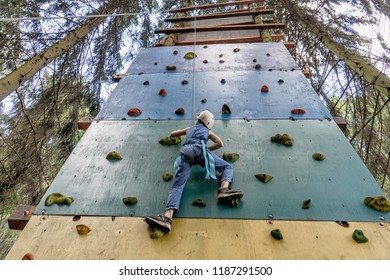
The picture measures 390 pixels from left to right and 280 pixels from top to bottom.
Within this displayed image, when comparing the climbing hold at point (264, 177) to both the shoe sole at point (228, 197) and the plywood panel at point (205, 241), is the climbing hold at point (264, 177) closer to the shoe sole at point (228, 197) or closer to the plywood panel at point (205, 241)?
the shoe sole at point (228, 197)

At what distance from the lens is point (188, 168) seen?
264cm

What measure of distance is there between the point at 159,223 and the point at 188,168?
60cm

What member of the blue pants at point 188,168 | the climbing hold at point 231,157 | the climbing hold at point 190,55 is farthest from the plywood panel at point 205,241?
the climbing hold at point 190,55

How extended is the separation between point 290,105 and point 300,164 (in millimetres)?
1038

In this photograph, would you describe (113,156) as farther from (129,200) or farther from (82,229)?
(82,229)

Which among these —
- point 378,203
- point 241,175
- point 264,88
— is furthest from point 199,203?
point 264,88

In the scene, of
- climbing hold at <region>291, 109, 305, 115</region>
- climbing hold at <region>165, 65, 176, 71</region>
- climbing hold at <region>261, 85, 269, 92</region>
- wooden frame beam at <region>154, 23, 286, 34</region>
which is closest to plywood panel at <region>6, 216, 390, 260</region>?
climbing hold at <region>291, 109, 305, 115</region>

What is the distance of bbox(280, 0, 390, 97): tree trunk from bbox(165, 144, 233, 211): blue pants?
6.06ft

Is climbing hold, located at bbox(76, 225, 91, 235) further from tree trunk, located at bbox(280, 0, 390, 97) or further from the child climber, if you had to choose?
tree trunk, located at bbox(280, 0, 390, 97)

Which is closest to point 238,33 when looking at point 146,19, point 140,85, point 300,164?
point 146,19

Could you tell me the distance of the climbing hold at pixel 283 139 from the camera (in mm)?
3025

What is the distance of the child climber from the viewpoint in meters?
2.29
